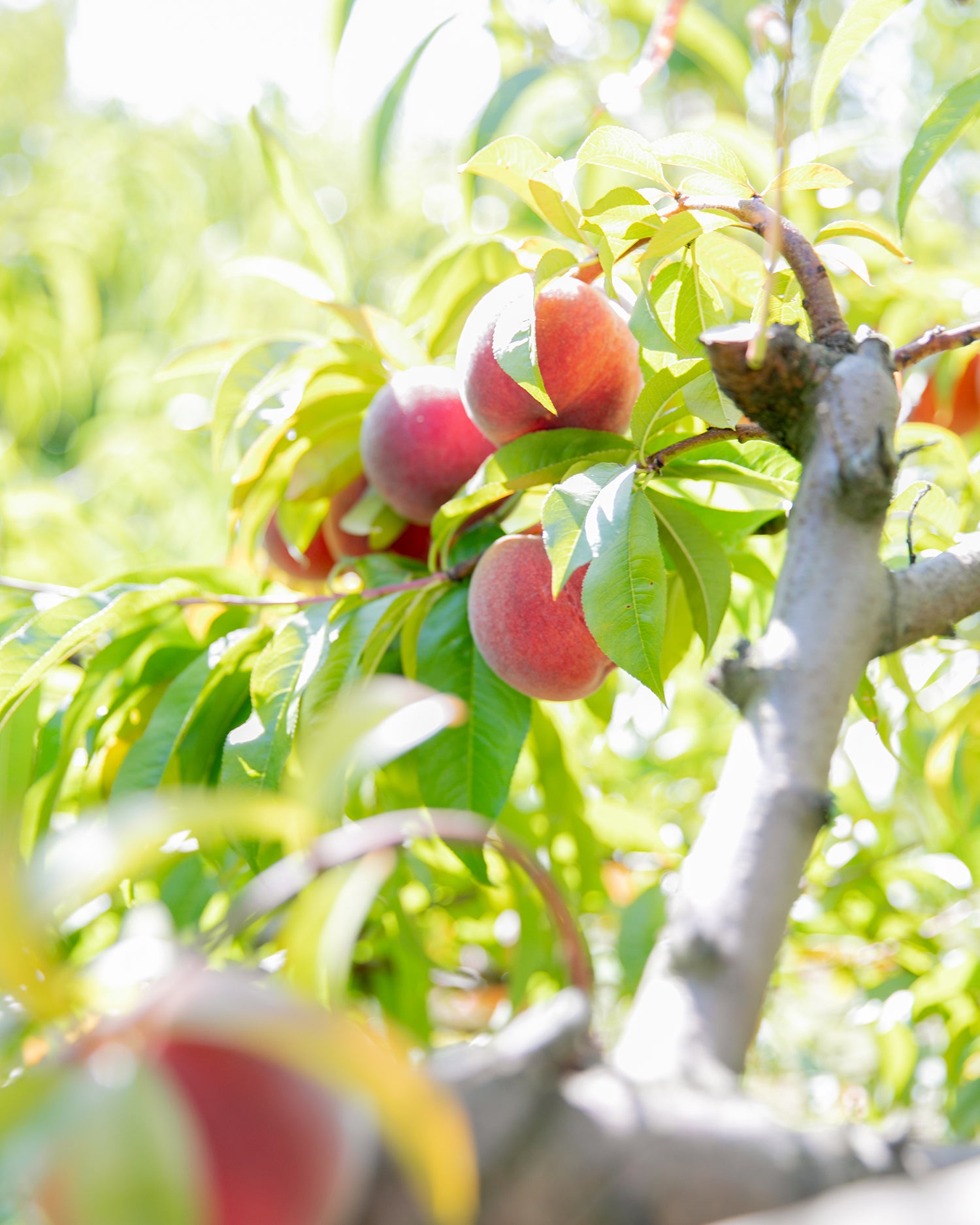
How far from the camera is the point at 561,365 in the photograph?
0.58m

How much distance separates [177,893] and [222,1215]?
57cm

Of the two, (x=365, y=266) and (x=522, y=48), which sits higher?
(x=522, y=48)

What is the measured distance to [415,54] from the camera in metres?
0.95

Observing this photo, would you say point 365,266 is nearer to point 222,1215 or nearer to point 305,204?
point 305,204

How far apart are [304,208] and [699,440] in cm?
44

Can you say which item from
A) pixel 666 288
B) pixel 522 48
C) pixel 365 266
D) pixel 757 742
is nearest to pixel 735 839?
pixel 757 742

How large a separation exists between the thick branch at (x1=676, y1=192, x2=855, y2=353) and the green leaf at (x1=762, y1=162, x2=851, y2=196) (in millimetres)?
14

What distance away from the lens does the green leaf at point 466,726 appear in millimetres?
594

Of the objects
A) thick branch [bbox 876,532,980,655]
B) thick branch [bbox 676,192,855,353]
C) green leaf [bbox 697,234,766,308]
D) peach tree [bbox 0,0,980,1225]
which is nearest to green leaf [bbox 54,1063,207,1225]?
peach tree [bbox 0,0,980,1225]

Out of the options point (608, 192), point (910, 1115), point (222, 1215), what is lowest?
point (910, 1115)

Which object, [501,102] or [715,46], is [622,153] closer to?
[501,102]

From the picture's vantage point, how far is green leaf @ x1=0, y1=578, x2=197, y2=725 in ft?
1.78

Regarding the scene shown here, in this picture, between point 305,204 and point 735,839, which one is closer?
point 735,839

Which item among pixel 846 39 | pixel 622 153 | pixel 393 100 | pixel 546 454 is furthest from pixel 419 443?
pixel 393 100
